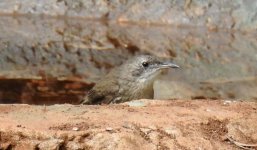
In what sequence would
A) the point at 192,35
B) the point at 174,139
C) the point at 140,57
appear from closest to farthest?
the point at 174,139 < the point at 140,57 < the point at 192,35

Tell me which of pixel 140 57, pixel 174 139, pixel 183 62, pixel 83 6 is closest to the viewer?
pixel 174 139

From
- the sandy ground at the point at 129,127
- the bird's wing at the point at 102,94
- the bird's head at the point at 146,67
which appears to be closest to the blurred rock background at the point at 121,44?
the bird's head at the point at 146,67

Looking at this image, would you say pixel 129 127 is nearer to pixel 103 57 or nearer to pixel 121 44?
pixel 103 57

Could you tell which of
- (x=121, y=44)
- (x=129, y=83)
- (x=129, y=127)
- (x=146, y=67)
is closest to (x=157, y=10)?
(x=121, y=44)

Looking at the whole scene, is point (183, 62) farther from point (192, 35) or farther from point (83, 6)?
point (83, 6)

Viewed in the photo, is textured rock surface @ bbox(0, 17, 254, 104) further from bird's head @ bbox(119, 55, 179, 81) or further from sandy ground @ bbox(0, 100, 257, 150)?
sandy ground @ bbox(0, 100, 257, 150)

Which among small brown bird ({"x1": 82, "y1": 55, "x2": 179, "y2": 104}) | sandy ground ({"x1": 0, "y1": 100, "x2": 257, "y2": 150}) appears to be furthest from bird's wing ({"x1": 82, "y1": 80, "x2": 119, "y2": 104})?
sandy ground ({"x1": 0, "y1": 100, "x2": 257, "y2": 150})

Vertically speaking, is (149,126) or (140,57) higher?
(140,57)

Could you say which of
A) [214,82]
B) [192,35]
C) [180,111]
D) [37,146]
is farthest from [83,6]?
[37,146]

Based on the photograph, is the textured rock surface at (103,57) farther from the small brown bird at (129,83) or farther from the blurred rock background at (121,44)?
the small brown bird at (129,83)
